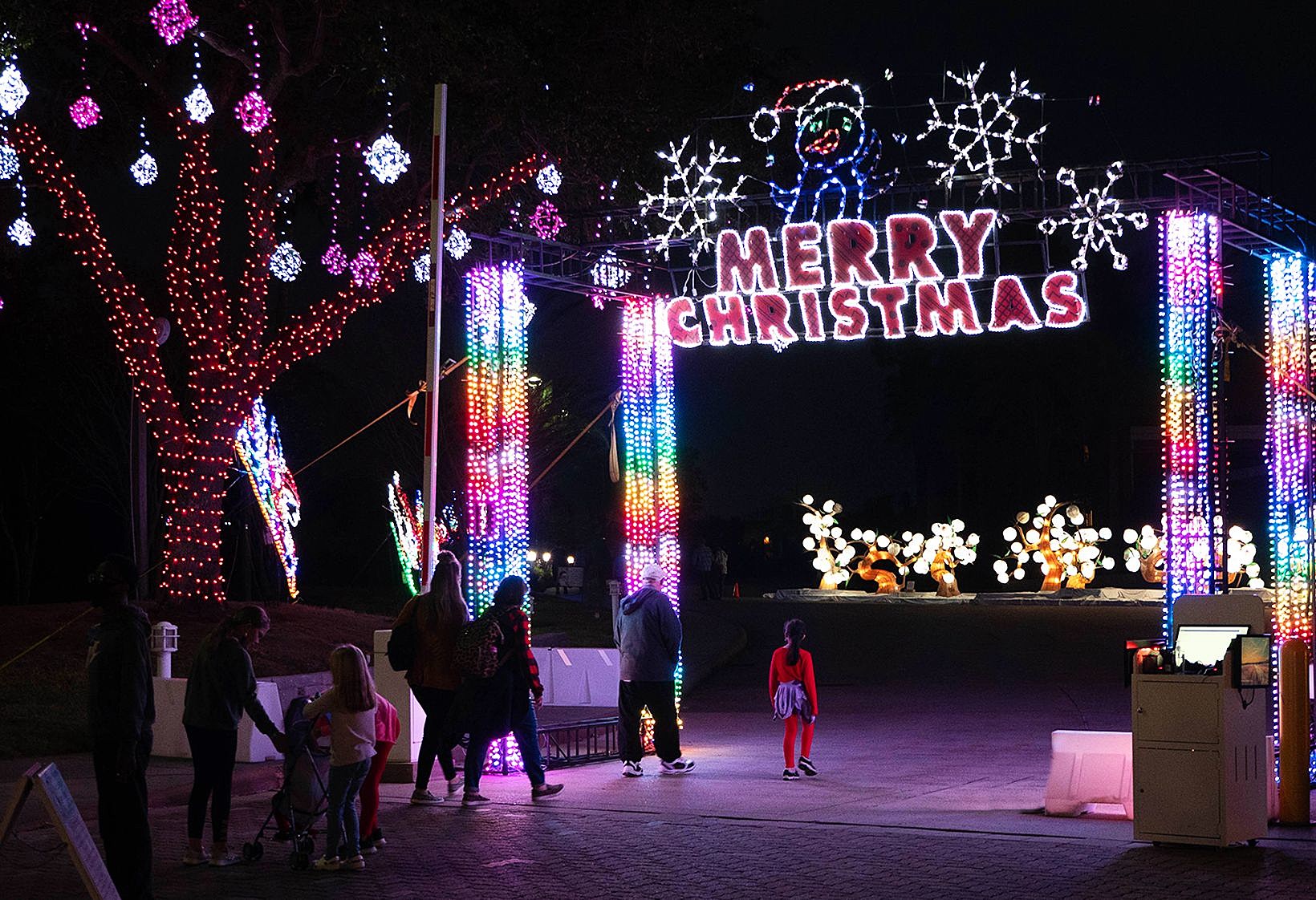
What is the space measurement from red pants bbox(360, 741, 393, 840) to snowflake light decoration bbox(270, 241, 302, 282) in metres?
11.5

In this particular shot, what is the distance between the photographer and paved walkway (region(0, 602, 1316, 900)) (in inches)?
348

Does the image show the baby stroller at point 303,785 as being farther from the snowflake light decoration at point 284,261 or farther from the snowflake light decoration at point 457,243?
the snowflake light decoration at point 284,261

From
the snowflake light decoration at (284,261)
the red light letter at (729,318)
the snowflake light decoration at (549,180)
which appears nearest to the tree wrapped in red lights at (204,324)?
the snowflake light decoration at (284,261)

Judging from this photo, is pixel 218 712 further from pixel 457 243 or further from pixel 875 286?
pixel 875 286

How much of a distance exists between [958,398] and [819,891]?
50048mm

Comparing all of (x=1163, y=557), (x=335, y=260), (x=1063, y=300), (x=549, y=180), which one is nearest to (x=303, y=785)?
(x=1063, y=300)

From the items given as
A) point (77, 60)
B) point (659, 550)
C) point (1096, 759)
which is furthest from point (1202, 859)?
point (77, 60)

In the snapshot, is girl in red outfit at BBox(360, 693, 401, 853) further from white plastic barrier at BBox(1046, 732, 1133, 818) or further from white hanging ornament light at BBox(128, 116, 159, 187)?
white hanging ornament light at BBox(128, 116, 159, 187)

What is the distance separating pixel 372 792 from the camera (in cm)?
1022

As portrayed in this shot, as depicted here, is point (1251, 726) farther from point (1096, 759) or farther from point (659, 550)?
point (659, 550)

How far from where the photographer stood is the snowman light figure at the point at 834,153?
15.4 m

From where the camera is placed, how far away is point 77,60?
21344mm

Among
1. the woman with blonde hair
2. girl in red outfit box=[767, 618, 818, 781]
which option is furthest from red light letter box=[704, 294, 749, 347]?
the woman with blonde hair

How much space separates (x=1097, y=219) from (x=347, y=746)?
840 cm
